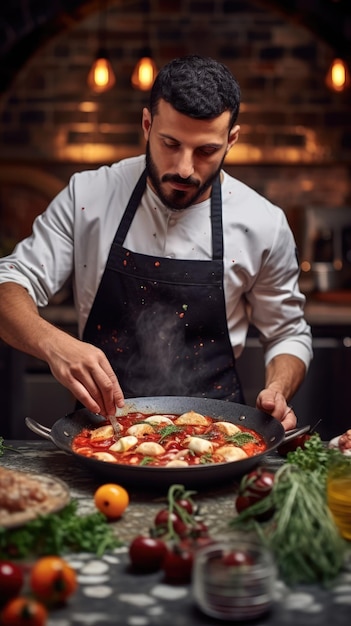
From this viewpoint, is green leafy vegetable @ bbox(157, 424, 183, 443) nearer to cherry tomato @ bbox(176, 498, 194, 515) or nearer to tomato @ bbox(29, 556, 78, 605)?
cherry tomato @ bbox(176, 498, 194, 515)

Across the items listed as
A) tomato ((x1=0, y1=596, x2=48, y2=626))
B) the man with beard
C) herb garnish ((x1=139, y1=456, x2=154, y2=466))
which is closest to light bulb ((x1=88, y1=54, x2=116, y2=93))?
the man with beard

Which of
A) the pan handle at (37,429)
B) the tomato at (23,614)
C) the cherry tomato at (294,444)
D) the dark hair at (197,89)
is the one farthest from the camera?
the dark hair at (197,89)

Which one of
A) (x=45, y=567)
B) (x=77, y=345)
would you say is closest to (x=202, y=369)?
(x=77, y=345)

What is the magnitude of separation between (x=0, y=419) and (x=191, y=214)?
Result: 2.35m

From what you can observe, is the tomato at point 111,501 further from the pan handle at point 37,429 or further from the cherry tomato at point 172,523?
the pan handle at point 37,429

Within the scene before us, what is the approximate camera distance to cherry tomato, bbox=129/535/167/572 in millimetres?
1698

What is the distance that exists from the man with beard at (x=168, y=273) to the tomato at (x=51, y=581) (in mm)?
1418

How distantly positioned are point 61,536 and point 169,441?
671 millimetres

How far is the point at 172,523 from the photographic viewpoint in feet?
5.93

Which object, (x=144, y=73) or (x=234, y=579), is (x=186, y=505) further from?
(x=144, y=73)

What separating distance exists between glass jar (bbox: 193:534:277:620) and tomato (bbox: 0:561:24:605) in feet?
1.03

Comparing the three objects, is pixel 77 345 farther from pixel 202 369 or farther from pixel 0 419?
pixel 0 419

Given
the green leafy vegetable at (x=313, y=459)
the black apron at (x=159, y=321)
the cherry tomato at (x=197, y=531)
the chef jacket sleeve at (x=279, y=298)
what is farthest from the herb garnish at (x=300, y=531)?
the chef jacket sleeve at (x=279, y=298)

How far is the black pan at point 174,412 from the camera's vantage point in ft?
6.66
